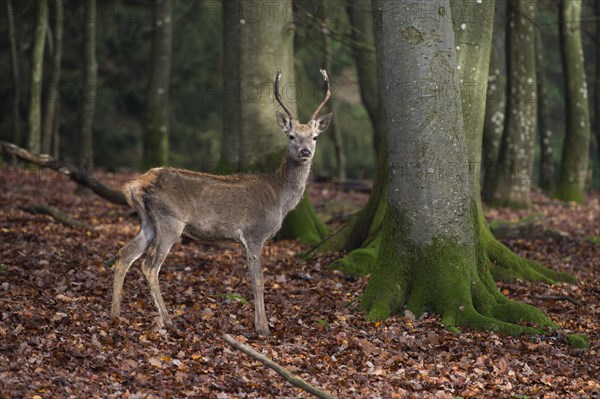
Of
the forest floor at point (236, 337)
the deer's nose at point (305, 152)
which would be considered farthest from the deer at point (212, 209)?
the forest floor at point (236, 337)

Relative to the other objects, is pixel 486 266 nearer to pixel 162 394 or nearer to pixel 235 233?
pixel 235 233

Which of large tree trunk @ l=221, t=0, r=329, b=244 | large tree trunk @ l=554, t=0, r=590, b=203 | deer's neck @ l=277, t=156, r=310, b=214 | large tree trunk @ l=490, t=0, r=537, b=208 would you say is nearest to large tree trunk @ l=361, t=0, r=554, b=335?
deer's neck @ l=277, t=156, r=310, b=214

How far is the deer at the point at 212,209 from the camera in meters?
9.07

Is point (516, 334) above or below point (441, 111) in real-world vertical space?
below

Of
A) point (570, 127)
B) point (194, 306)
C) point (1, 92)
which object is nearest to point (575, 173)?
point (570, 127)

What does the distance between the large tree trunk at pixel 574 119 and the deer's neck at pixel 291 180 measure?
13702mm

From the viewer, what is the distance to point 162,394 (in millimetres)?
6836

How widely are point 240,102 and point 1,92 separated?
14357mm

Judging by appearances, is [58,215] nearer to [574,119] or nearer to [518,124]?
[518,124]

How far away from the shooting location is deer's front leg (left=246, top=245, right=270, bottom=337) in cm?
897

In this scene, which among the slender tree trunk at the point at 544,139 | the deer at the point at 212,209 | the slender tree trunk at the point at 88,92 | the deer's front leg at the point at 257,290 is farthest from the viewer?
the slender tree trunk at the point at 544,139

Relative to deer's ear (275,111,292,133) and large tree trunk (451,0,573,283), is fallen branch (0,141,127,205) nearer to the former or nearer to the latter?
deer's ear (275,111,292,133)

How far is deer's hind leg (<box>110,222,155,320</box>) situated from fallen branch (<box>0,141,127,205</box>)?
13.6ft

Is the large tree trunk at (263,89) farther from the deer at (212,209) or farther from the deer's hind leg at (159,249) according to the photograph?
the deer's hind leg at (159,249)
